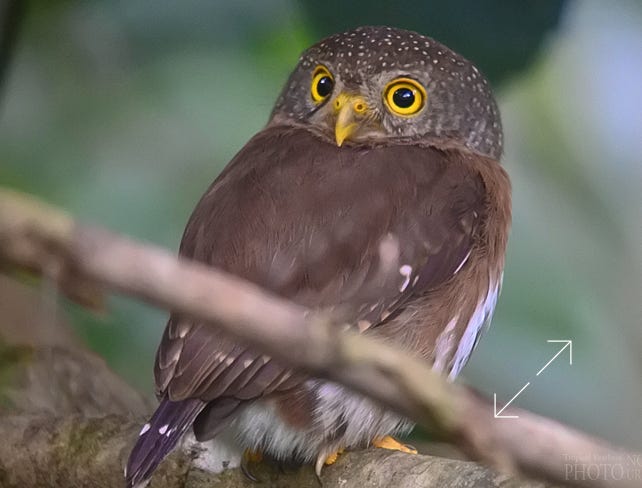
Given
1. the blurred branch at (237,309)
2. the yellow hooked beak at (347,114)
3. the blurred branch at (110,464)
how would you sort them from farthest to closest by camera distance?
the yellow hooked beak at (347,114) → the blurred branch at (110,464) → the blurred branch at (237,309)

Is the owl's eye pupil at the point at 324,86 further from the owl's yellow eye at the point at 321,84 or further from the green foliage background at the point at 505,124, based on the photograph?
the green foliage background at the point at 505,124

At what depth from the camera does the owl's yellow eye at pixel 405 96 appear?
181cm

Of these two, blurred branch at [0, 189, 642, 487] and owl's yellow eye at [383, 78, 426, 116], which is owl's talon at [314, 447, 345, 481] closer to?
owl's yellow eye at [383, 78, 426, 116]

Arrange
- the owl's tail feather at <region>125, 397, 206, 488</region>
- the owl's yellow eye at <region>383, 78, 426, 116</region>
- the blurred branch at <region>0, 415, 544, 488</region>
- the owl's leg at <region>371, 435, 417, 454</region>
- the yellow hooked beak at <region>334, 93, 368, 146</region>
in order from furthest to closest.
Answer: the owl's yellow eye at <region>383, 78, 426, 116</region> < the yellow hooked beak at <region>334, 93, 368, 146</region> < the owl's leg at <region>371, 435, 417, 454</region> < the blurred branch at <region>0, 415, 544, 488</region> < the owl's tail feather at <region>125, 397, 206, 488</region>

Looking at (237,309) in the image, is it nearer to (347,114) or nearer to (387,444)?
(387,444)

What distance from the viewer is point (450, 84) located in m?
1.88

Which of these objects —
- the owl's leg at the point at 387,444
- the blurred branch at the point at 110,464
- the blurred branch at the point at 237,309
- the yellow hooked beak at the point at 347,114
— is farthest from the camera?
the yellow hooked beak at the point at 347,114

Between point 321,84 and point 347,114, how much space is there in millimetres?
164

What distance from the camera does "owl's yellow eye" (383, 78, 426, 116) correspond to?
1809 mm

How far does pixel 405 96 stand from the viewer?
6.00 feet

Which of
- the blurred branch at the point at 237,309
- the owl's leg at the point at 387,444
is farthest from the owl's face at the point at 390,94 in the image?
the blurred branch at the point at 237,309

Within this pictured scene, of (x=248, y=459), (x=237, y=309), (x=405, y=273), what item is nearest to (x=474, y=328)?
(x=405, y=273)

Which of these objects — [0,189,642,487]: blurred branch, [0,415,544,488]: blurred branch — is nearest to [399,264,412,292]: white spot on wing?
[0,415,544,488]: blurred branch

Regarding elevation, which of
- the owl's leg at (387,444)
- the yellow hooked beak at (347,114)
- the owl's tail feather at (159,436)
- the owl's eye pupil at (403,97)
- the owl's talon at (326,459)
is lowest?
the owl's talon at (326,459)
